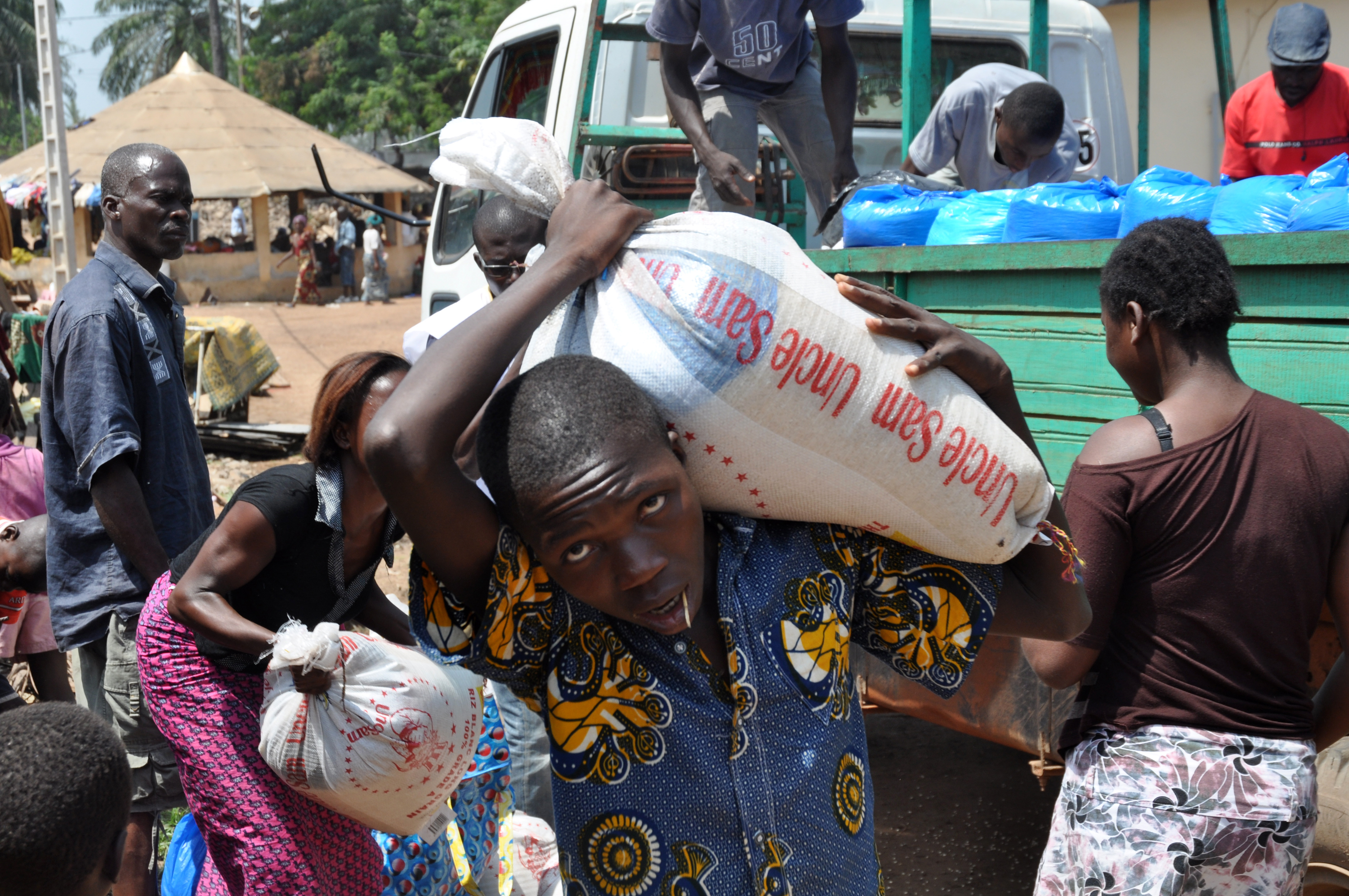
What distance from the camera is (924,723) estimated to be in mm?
4738

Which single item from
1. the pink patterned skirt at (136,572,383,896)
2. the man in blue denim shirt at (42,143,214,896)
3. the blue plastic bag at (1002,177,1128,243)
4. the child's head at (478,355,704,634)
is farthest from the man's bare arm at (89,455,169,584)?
the blue plastic bag at (1002,177,1128,243)

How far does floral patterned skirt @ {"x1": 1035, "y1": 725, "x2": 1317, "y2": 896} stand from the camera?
1.89m

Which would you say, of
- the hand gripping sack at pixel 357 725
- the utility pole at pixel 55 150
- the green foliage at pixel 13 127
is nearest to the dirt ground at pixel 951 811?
the hand gripping sack at pixel 357 725

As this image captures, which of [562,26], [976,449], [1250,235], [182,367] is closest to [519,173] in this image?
[976,449]

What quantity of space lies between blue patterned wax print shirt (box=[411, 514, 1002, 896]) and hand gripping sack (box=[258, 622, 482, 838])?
0.80 meters

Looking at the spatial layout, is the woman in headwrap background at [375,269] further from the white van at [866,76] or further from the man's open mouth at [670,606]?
the man's open mouth at [670,606]

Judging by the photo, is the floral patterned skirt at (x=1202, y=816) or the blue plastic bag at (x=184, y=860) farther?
the blue plastic bag at (x=184, y=860)

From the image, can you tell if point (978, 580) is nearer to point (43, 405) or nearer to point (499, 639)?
point (499, 639)

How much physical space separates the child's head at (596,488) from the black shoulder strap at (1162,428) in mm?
1016

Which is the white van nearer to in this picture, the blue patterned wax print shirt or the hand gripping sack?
the hand gripping sack

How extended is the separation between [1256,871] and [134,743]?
2341 mm

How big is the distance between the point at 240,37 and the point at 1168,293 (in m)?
39.9

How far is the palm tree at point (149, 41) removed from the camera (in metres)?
45.1

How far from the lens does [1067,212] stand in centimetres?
277
